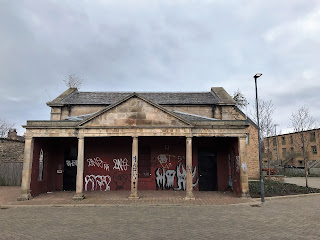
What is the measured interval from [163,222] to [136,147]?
550 cm

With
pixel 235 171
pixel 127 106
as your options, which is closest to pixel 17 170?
pixel 127 106

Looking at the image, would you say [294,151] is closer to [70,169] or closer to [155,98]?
[155,98]

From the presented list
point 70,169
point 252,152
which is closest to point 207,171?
point 70,169

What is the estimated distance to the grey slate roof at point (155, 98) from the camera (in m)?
19.8

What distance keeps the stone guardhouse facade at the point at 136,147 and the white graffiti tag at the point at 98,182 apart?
65 mm

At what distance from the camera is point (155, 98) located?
819 inches

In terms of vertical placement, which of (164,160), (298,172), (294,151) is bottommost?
(298,172)

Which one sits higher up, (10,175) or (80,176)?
(80,176)

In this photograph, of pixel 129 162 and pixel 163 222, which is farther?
pixel 129 162

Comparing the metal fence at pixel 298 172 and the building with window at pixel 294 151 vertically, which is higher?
the building with window at pixel 294 151

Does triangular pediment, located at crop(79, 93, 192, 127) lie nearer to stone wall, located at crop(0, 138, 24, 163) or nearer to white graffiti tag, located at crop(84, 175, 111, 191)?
white graffiti tag, located at crop(84, 175, 111, 191)

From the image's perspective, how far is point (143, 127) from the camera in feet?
41.5

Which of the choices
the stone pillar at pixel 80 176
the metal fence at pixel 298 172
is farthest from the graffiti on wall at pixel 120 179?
the metal fence at pixel 298 172

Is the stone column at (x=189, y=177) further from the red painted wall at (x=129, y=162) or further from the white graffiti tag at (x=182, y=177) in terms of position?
the white graffiti tag at (x=182, y=177)
